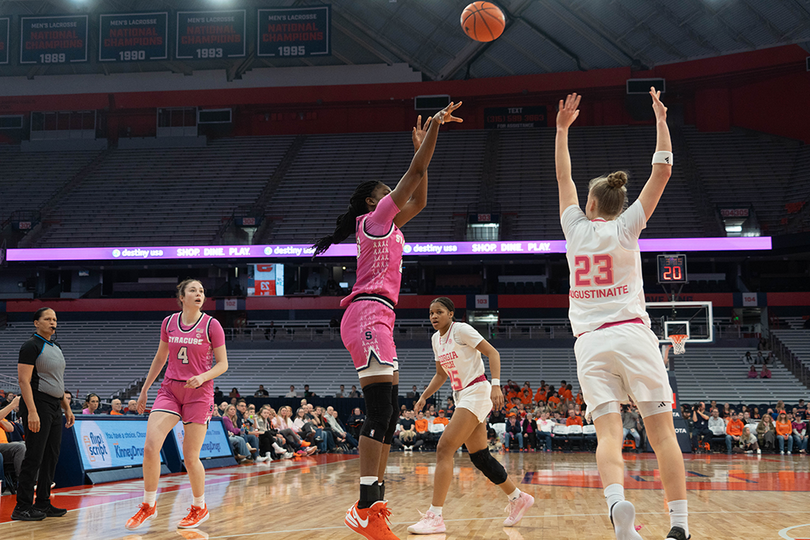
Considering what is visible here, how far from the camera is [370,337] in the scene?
3998mm

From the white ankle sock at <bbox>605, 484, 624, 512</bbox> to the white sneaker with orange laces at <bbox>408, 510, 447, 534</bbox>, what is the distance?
2007 millimetres

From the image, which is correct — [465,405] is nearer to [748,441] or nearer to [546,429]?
[546,429]

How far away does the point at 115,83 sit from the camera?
39.1m

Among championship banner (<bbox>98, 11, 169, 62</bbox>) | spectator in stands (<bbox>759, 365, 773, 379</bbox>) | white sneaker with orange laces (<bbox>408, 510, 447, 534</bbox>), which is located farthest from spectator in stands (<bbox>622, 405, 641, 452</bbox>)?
championship banner (<bbox>98, 11, 169, 62</bbox>)

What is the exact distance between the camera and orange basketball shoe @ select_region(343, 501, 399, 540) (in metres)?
3.77

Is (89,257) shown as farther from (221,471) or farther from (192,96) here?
(221,471)

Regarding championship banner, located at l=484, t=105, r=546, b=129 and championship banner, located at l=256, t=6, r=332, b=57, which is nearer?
championship banner, located at l=256, t=6, r=332, b=57

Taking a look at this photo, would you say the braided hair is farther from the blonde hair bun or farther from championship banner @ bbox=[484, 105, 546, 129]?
championship banner @ bbox=[484, 105, 546, 129]

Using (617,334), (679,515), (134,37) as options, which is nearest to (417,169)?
(617,334)

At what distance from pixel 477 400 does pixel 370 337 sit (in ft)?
7.38

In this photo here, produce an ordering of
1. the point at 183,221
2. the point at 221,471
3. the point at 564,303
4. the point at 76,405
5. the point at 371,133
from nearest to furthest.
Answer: the point at 221,471 < the point at 76,405 < the point at 564,303 < the point at 183,221 < the point at 371,133

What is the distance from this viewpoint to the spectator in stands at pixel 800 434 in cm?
1791

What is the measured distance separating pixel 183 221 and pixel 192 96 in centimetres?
905

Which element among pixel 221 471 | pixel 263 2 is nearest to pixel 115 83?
pixel 263 2
